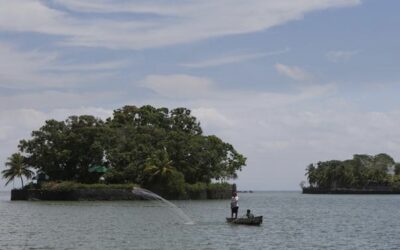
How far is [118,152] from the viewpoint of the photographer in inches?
4966

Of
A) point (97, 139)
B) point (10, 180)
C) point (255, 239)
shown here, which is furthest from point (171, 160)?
point (255, 239)

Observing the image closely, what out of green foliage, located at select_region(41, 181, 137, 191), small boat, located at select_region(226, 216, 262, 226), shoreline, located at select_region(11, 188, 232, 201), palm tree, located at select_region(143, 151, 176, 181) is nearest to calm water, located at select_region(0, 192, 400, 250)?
small boat, located at select_region(226, 216, 262, 226)

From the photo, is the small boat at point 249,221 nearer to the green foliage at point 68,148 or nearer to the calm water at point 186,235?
the calm water at point 186,235

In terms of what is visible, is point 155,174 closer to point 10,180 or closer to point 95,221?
point 10,180

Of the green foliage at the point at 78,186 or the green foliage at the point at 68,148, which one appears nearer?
the green foliage at the point at 78,186

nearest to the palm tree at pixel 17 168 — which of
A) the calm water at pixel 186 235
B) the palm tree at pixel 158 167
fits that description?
the palm tree at pixel 158 167

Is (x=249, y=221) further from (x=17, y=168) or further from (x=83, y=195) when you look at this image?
(x=17, y=168)

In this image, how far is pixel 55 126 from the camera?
127m

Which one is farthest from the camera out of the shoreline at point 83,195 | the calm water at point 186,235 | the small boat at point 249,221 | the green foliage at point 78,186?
the green foliage at point 78,186

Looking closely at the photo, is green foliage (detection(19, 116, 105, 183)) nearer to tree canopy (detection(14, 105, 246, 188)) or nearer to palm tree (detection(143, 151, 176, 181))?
tree canopy (detection(14, 105, 246, 188))

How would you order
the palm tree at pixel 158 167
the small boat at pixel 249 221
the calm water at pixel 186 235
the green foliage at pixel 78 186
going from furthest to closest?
1. the palm tree at pixel 158 167
2. the green foliage at pixel 78 186
3. the small boat at pixel 249 221
4. the calm water at pixel 186 235

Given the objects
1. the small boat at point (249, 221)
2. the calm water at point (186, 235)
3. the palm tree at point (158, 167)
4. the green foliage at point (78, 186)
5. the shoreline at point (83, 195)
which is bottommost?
the calm water at point (186, 235)

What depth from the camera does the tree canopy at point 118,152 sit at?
124250 millimetres

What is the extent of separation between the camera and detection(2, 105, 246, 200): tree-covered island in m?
124
